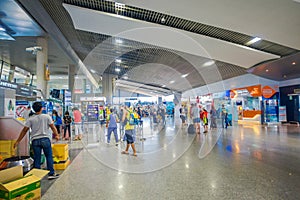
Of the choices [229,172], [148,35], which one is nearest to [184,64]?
[148,35]

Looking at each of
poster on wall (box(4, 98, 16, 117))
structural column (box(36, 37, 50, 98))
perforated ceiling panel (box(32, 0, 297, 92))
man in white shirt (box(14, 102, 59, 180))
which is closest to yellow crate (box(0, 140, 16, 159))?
man in white shirt (box(14, 102, 59, 180))

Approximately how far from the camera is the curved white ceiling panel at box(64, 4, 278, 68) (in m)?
6.40

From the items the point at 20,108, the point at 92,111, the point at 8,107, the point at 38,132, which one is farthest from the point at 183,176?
the point at 92,111

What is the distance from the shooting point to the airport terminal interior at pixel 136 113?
2.92 meters

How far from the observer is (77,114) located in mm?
8219

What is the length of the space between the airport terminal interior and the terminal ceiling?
0.04m

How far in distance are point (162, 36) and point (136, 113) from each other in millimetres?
3349

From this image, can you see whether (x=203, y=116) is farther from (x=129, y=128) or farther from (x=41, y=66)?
(x=41, y=66)

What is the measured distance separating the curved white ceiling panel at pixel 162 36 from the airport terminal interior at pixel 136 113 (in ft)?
0.15

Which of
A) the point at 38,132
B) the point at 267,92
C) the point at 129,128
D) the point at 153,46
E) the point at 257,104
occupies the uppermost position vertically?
the point at 153,46

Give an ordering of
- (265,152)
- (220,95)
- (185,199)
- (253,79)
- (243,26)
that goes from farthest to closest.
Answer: (220,95), (253,79), (243,26), (265,152), (185,199)

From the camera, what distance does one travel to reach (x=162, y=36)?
25.3ft

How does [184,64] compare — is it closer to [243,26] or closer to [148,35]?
[148,35]

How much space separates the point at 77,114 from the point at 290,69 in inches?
430
